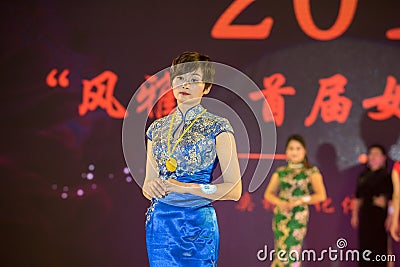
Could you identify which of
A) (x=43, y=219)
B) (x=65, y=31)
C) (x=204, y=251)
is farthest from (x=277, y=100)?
(x=204, y=251)

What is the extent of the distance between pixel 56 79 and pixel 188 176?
7.95ft

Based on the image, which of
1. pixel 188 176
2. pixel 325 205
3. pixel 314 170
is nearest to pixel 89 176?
pixel 314 170

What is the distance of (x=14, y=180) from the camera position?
14.6 feet

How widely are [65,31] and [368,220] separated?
2.66m

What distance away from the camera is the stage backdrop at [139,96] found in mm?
4348

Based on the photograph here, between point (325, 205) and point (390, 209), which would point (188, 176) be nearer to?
point (325, 205)

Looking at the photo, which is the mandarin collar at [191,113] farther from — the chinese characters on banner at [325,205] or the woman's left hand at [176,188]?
the chinese characters on banner at [325,205]

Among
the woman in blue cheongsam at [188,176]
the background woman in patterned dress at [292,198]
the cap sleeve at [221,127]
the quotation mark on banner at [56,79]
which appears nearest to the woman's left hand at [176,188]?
the woman in blue cheongsam at [188,176]

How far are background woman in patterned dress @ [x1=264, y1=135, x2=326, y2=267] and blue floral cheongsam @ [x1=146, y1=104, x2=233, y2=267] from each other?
1.95 metres

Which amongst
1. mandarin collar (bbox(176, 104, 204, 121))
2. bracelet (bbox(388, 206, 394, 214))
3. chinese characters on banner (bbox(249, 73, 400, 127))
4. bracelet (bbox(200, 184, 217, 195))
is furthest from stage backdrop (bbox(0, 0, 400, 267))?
bracelet (bbox(200, 184, 217, 195))

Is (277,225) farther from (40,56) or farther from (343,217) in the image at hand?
(40,56)

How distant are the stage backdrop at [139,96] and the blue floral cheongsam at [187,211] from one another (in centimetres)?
196

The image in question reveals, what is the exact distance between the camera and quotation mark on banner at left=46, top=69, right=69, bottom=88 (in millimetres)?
4426

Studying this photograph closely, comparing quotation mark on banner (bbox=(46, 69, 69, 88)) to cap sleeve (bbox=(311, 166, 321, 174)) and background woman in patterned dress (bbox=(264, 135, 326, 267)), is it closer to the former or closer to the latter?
background woman in patterned dress (bbox=(264, 135, 326, 267))
